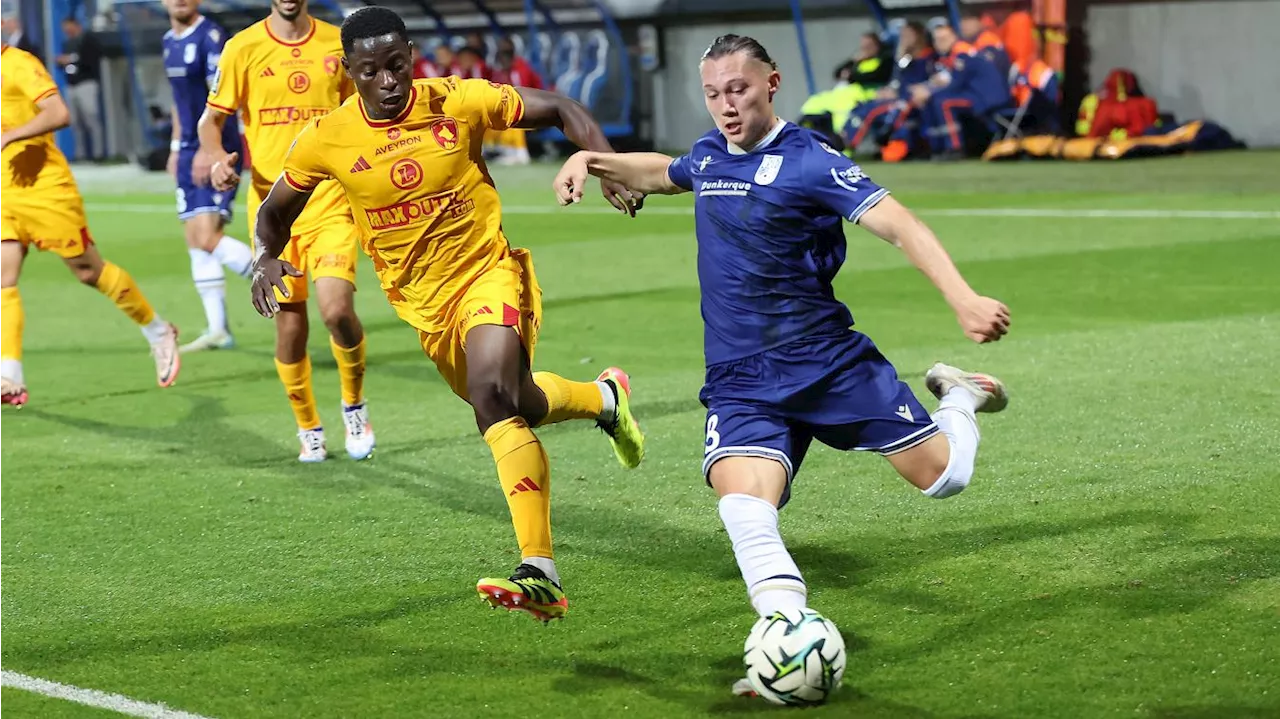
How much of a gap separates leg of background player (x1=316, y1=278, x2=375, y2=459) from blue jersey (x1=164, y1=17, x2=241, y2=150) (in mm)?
3855

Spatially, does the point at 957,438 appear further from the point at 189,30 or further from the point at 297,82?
the point at 189,30

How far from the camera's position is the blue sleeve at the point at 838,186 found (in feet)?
15.8

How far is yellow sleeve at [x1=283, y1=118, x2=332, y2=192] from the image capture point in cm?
603

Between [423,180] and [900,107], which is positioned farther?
[900,107]

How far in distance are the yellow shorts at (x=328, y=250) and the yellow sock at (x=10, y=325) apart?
A: 7.73 ft

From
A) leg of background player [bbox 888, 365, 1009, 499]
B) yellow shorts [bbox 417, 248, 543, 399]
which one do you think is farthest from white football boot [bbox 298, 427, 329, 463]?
leg of background player [bbox 888, 365, 1009, 499]

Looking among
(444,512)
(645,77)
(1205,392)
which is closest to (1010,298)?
(1205,392)

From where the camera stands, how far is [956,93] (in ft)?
77.2

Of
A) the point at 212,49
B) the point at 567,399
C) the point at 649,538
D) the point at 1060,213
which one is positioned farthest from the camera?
the point at 1060,213

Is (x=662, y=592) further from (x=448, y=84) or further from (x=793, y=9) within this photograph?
(x=793, y=9)

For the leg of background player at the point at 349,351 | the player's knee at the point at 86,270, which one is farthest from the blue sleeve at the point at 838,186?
the player's knee at the point at 86,270

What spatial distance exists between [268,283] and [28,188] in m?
4.97

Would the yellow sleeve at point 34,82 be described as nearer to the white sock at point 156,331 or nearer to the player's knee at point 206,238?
the white sock at point 156,331

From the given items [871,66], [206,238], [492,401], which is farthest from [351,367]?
[871,66]
